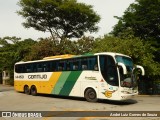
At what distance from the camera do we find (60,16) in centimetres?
4288

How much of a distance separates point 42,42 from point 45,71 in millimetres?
11180

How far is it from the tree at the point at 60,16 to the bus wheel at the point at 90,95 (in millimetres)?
22064

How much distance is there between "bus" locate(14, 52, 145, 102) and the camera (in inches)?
722

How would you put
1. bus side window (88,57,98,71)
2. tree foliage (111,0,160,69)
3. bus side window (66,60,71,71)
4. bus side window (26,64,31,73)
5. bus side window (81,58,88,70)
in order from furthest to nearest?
tree foliage (111,0,160,69) → bus side window (26,64,31,73) → bus side window (66,60,71,71) → bus side window (81,58,88,70) → bus side window (88,57,98,71)

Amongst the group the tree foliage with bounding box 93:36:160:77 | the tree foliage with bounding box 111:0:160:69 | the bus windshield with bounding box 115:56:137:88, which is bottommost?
the bus windshield with bounding box 115:56:137:88

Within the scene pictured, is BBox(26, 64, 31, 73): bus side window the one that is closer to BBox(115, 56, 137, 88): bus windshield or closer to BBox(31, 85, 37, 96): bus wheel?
BBox(31, 85, 37, 96): bus wheel

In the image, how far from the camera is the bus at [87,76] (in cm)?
1833

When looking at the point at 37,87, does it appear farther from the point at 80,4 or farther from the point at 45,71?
the point at 80,4

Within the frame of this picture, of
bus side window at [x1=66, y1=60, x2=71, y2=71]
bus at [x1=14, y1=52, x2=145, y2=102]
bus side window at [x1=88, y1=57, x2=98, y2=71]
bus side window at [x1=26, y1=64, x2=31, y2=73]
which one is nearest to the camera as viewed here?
bus at [x1=14, y1=52, x2=145, y2=102]

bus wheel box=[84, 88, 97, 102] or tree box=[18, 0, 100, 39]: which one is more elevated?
tree box=[18, 0, 100, 39]

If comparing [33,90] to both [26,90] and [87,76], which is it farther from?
[87,76]

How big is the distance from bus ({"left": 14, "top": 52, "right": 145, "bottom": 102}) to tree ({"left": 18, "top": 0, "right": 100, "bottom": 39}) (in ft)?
57.1

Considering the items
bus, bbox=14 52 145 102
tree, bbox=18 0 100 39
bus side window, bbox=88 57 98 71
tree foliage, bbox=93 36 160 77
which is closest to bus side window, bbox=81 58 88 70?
bus, bbox=14 52 145 102

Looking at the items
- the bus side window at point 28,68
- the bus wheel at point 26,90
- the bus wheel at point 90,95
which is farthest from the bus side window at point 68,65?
the bus wheel at point 26,90
